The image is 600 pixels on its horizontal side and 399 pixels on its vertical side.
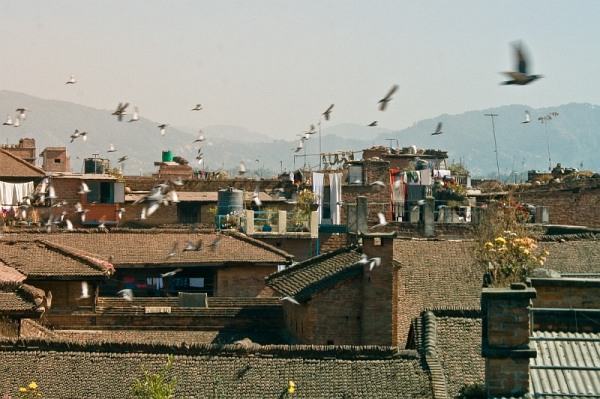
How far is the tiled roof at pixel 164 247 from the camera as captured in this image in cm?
4419

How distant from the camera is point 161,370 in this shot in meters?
23.6

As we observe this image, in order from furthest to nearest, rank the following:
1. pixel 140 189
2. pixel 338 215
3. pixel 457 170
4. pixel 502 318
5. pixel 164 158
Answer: pixel 164 158 → pixel 457 170 → pixel 140 189 → pixel 338 215 → pixel 502 318

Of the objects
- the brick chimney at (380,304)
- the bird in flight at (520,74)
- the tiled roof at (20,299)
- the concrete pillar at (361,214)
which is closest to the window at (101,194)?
the concrete pillar at (361,214)

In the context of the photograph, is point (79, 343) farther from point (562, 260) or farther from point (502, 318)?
point (562, 260)

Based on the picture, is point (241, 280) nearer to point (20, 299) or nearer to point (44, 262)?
point (44, 262)

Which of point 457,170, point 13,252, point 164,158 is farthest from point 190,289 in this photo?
point 164,158

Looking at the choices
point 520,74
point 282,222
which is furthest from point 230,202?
point 520,74

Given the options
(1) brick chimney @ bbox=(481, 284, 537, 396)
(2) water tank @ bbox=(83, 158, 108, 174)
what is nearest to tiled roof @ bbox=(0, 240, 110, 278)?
(1) brick chimney @ bbox=(481, 284, 537, 396)

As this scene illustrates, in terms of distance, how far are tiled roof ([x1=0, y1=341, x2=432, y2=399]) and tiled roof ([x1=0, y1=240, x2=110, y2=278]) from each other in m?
12.1

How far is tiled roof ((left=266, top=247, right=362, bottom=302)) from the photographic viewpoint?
3075 centimetres

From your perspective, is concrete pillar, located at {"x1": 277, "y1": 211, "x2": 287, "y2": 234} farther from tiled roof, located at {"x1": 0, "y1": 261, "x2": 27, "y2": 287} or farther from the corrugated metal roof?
the corrugated metal roof

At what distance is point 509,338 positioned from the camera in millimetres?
14227

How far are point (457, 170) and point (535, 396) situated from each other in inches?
2808

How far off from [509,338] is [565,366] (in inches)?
38.2
